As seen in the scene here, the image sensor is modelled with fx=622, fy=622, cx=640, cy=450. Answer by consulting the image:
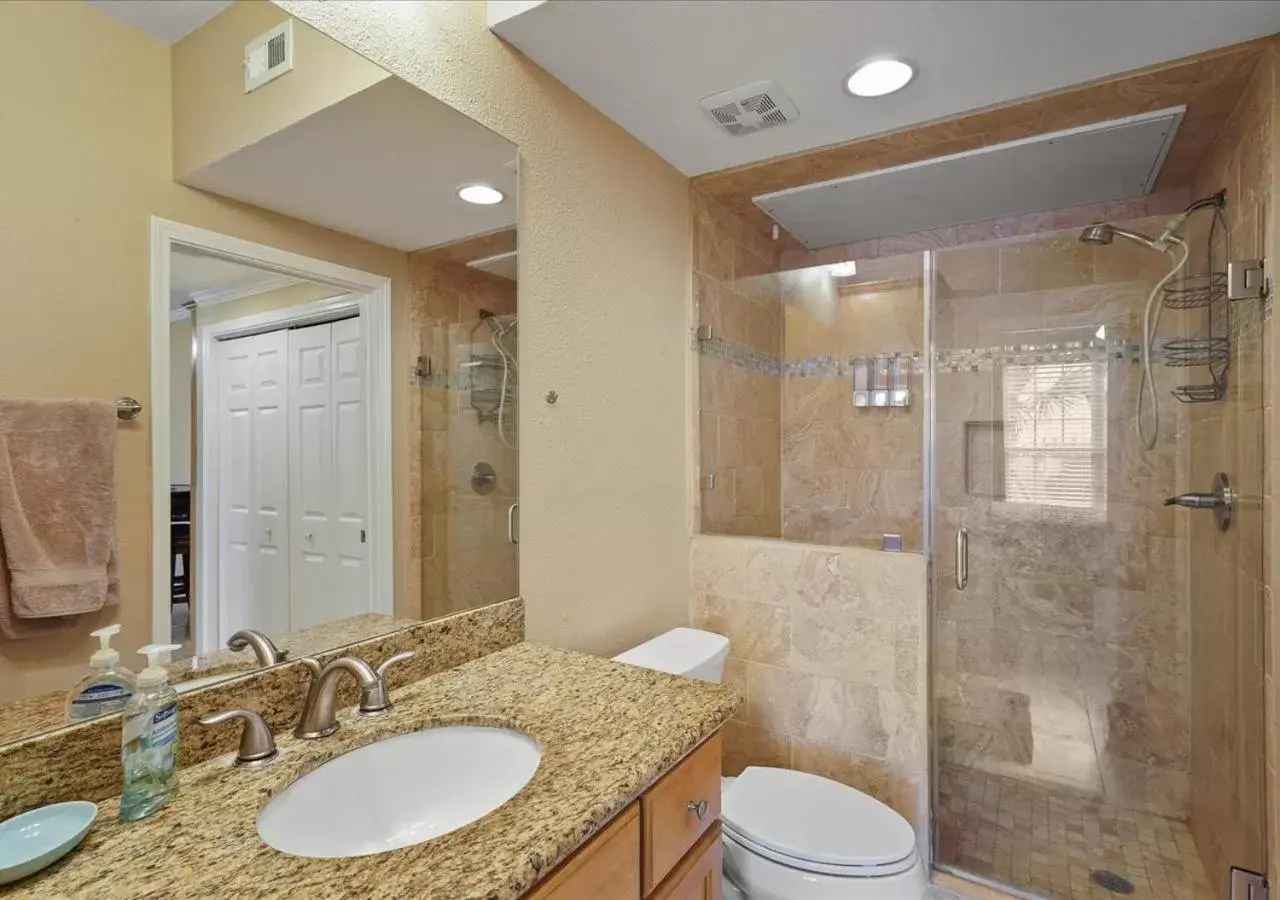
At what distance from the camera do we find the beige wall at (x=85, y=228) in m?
0.80

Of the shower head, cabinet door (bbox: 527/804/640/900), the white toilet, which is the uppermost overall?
the shower head

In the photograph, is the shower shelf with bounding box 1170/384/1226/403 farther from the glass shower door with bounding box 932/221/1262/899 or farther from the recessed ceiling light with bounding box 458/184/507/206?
the recessed ceiling light with bounding box 458/184/507/206

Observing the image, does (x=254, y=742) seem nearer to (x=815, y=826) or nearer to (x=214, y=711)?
(x=214, y=711)

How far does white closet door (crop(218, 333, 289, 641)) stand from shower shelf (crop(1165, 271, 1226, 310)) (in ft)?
8.39

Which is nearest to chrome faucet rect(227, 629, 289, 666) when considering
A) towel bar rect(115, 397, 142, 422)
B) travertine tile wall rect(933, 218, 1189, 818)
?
towel bar rect(115, 397, 142, 422)

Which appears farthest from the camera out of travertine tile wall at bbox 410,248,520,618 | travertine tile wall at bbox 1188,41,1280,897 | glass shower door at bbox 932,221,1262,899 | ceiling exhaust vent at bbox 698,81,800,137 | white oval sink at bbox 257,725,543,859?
glass shower door at bbox 932,221,1262,899

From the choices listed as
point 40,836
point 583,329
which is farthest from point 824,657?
point 40,836

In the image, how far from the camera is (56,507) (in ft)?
2.70

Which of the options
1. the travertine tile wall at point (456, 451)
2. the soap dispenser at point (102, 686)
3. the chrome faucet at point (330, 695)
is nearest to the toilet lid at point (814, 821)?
the travertine tile wall at point (456, 451)

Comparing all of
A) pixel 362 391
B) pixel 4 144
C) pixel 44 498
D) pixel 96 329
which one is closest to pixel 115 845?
pixel 44 498

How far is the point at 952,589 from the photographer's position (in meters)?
2.35

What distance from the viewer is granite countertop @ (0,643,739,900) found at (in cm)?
67

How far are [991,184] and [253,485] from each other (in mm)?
2566

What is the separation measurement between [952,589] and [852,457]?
0.72 m
